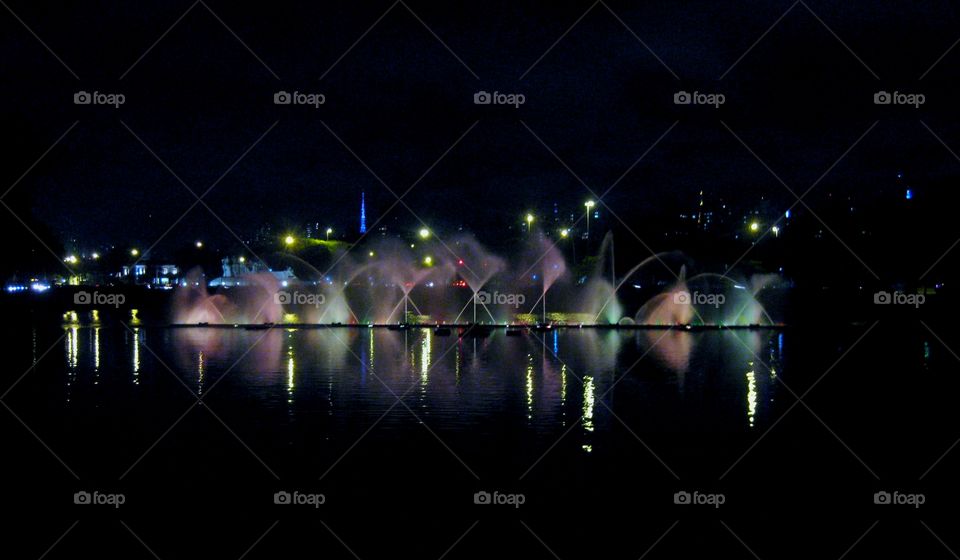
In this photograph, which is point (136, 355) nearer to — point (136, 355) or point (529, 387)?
point (136, 355)

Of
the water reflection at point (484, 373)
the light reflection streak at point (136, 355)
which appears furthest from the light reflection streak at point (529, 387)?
the light reflection streak at point (136, 355)

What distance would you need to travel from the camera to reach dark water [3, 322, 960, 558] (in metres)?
10.0

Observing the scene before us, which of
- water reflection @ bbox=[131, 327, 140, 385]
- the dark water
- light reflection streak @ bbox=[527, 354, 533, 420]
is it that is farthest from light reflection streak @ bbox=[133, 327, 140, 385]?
light reflection streak @ bbox=[527, 354, 533, 420]

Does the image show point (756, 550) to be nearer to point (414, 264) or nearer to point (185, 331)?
point (185, 331)

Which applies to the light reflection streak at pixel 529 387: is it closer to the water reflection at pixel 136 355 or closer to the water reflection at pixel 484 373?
the water reflection at pixel 484 373

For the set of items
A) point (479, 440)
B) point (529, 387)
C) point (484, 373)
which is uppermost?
point (484, 373)

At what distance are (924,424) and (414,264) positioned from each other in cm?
7257

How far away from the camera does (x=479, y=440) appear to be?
44.1 ft

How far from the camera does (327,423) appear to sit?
14.7m

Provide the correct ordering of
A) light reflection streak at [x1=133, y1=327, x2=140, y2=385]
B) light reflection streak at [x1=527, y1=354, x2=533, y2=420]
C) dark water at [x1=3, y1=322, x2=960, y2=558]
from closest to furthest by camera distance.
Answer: dark water at [x1=3, y1=322, x2=960, y2=558], light reflection streak at [x1=527, y1=354, x2=533, y2=420], light reflection streak at [x1=133, y1=327, x2=140, y2=385]

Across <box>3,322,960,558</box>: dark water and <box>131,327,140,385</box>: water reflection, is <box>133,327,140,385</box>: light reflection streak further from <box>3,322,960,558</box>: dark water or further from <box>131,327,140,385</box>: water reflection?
<box>3,322,960,558</box>: dark water

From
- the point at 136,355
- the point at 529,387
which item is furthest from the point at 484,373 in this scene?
the point at 136,355

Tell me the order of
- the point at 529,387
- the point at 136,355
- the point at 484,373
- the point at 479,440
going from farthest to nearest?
the point at 136,355 < the point at 484,373 < the point at 529,387 < the point at 479,440

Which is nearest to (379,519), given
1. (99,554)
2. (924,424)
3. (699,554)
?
(99,554)
